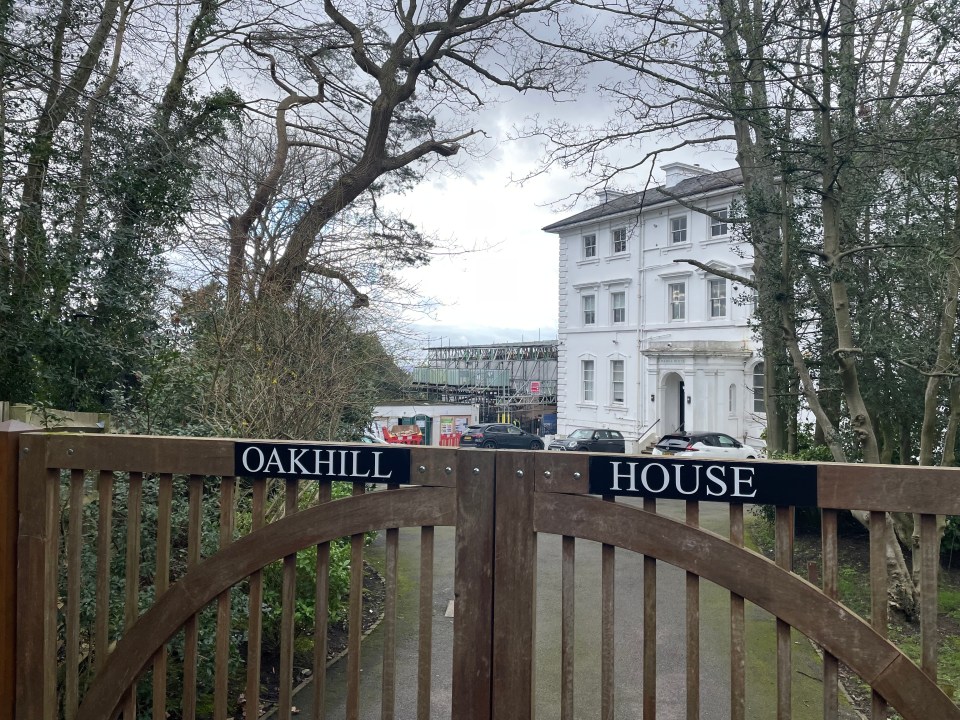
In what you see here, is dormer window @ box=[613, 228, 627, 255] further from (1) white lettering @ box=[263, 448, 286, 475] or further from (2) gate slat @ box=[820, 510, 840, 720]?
(2) gate slat @ box=[820, 510, 840, 720]

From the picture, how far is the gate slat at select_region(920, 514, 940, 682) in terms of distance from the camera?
2.02 meters

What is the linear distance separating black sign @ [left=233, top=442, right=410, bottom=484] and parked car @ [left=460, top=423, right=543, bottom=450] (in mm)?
28775

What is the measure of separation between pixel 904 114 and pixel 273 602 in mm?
8254

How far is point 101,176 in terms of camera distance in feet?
29.8

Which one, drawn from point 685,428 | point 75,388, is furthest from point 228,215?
point 685,428

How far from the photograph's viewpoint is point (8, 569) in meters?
2.68

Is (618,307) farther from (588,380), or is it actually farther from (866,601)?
(866,601)

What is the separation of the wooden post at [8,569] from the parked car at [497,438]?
2858 centimetres

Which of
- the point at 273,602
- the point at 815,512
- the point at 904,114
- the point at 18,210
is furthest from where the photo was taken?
the point at 815,512

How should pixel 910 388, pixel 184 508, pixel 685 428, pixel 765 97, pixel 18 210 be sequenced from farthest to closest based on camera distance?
pixel 685 428, pixel 910 388, pixel 765 97, pixel 18 210, pixel 184 508

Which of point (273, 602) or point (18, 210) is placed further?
point (18, 210)

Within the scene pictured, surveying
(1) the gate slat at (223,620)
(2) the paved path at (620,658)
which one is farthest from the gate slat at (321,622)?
(2) the paved path at (620,658)

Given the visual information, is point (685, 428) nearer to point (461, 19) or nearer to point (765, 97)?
point (461, 19)

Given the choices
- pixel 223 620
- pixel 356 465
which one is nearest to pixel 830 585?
pixel 356 465
